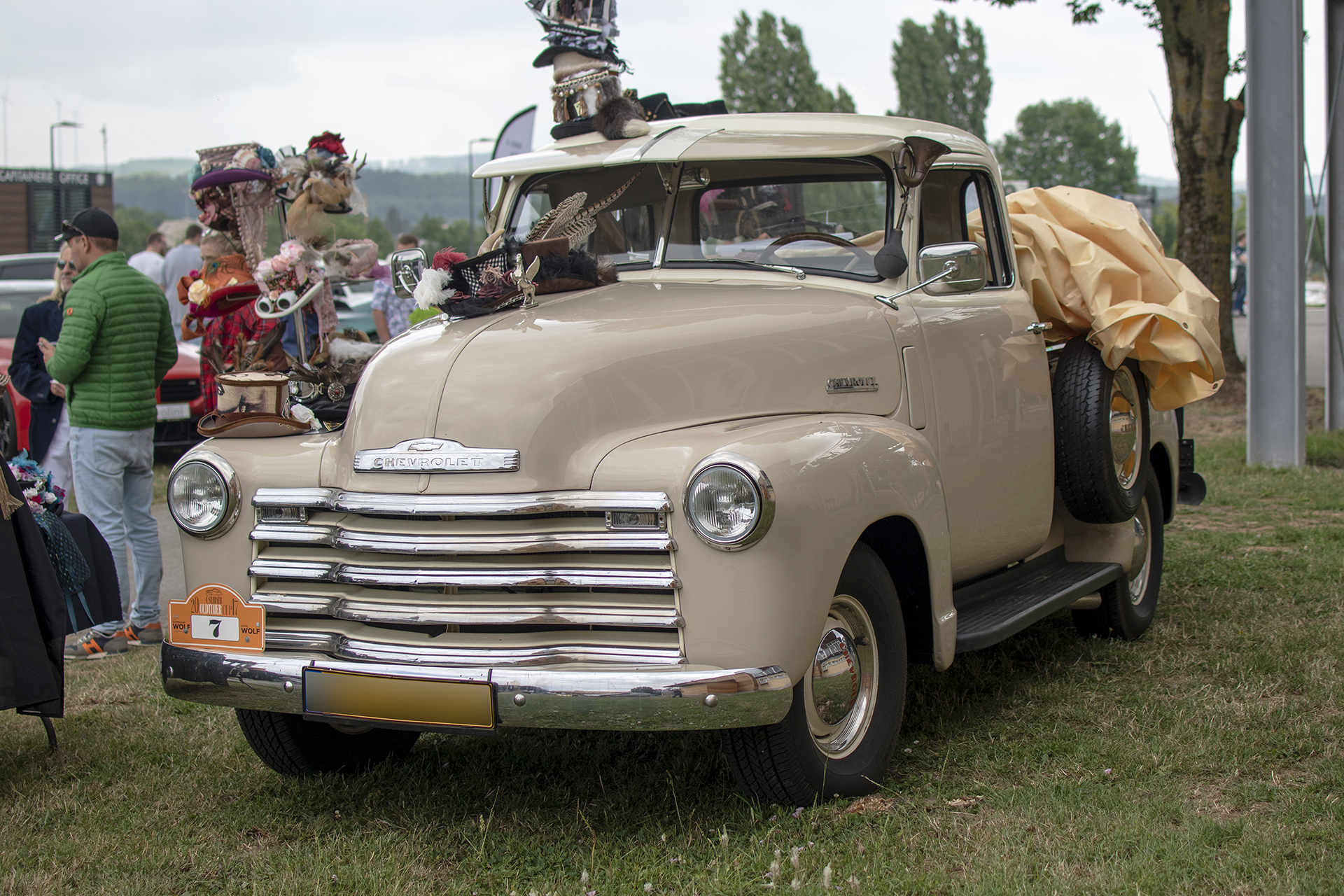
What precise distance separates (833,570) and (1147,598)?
3.02 metres

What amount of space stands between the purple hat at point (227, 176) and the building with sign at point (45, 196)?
1105 inches

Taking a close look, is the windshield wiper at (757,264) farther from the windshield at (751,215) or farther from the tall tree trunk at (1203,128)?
the tall tree trunk at (1203,128)

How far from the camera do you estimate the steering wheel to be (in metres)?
4.40

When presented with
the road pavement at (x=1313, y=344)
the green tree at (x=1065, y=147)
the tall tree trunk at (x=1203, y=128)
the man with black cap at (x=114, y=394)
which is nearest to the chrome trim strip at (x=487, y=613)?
the man with black cap at (x=114, y=394)

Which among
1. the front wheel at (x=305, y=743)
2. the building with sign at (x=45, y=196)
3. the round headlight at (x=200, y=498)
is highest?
the building with sign at (x=45, y=196)

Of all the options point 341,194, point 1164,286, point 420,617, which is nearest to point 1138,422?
point 1164,286

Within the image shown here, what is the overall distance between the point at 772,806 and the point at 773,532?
0.86 metres


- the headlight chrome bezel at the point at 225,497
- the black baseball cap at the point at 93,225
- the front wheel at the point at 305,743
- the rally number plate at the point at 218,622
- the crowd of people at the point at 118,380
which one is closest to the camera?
the rally number plate at the point at 218,622

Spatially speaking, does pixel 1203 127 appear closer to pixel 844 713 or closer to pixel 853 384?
pixel 853 384

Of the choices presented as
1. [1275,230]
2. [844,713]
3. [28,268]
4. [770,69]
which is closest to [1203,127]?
[1275,230]

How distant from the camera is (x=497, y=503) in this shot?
3.32 metres

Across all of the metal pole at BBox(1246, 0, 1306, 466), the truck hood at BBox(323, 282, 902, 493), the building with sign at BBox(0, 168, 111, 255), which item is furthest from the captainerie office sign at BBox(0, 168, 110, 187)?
the truck hood at BBox(323, 282, 902, 493)

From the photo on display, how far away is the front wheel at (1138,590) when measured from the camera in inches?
218

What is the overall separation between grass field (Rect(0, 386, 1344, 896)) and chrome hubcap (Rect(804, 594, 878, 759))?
0.21 metres
